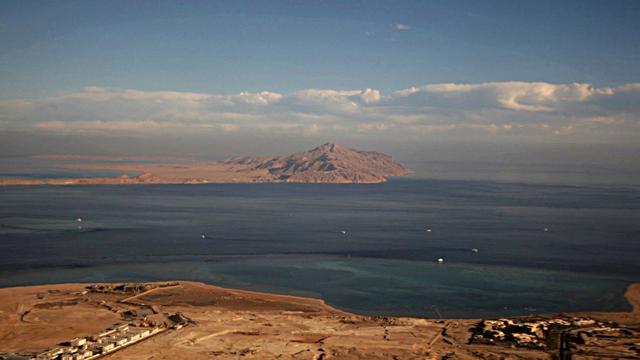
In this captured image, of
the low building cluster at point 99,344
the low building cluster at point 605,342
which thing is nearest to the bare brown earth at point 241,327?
the low building cluster at point 99,344

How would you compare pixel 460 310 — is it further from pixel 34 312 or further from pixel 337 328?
pixel 34 312

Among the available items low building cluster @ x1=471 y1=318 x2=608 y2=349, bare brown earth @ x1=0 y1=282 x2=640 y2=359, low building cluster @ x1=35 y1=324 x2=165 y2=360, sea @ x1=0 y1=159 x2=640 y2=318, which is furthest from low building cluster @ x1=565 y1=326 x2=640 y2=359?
low building cluster @ x1=35 y1=324 x2=165 y2=360

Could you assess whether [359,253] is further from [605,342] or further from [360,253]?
[605,342]

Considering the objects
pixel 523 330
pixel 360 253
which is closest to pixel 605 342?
pixel 523 330

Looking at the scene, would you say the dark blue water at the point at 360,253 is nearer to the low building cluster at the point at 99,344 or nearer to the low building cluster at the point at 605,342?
the low building cluster at the point at 605,342

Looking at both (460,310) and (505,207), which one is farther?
(505,207)

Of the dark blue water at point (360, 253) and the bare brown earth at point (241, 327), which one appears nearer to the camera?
the bare brown earth at point (241, 327)

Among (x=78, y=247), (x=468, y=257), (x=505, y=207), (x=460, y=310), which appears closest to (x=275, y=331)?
(x=460, y=310)
